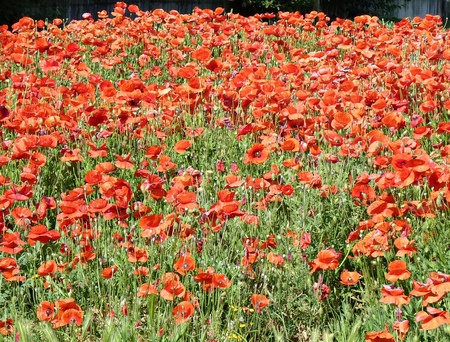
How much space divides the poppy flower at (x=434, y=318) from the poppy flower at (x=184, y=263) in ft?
2.53

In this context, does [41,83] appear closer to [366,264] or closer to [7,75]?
[7,75]

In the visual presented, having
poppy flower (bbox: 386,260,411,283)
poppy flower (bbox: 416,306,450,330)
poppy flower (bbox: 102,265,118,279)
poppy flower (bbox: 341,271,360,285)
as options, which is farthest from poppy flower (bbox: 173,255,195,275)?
poppy flower (bbox: 416,306,450,330)

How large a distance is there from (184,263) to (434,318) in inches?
32.2

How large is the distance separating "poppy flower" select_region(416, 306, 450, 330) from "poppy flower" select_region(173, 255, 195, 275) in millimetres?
770

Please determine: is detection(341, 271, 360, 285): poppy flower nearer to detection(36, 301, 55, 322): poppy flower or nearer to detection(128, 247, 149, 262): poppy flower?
detection(128, 247, 149, 262): poppy flower

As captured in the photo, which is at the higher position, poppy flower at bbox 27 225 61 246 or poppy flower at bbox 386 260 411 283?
poppy flower at bbox 27 225 61 246

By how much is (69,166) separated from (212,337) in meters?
1.53

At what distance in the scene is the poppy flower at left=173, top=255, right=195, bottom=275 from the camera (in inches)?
83.6

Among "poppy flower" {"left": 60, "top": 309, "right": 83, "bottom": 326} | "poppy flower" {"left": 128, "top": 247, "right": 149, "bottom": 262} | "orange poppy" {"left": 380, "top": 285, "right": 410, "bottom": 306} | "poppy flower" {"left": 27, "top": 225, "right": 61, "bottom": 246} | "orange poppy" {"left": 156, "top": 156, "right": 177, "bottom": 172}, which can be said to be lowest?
"poppy flower" {"left": 60, "top": 309, "right": 83, "bottom": 326}

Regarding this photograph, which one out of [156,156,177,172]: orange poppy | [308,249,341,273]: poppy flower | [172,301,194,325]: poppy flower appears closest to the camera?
[172,301,194,325]: poppy flower

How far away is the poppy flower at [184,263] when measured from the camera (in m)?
2.12

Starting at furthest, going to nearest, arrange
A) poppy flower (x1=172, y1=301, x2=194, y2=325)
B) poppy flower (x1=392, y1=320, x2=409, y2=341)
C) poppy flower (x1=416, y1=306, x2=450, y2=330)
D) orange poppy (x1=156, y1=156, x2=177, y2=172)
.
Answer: orange poppy (x1=156, y1=156, x2=177, y2=172), poppy flower (x1=172, y1=301, x2=194, y2=325), poppy flower (x1=392, y1=320, x2=409, y2=341), poppy flower (x1=416, y1=306, x2=450, y2=330)

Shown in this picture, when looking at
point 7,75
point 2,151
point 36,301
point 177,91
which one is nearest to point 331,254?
point 36,301

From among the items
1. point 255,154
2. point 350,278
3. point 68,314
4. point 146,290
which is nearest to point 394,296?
point 350,278
